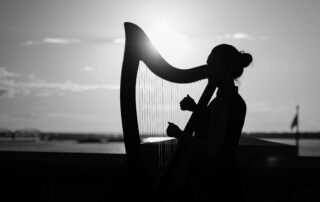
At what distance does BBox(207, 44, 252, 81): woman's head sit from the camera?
2.67 m

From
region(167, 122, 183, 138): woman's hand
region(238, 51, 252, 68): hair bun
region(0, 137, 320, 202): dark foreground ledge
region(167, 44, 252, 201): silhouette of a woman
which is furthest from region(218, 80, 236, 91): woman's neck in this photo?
region(0, 137, 320, 202): dark foreground ledge

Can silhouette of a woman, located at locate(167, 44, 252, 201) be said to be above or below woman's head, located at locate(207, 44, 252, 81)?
below

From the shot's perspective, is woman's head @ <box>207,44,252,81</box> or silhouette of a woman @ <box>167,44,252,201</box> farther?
woman's head @ <box>207,44,252,81</box>

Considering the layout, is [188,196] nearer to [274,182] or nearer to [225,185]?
[225,185]

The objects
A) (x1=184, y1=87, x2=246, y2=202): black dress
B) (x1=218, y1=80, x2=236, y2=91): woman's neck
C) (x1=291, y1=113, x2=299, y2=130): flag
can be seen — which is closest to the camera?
(x1=184, y1=87, x2=246, y2=202): black dress

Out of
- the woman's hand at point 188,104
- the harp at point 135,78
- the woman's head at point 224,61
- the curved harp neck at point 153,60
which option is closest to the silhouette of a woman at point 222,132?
the woman's head at point 224,61

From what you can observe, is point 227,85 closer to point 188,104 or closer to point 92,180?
point 188,104

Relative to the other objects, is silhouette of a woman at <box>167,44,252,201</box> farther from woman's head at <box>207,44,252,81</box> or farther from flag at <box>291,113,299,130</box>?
flag at <box>291,113,299,130</box>

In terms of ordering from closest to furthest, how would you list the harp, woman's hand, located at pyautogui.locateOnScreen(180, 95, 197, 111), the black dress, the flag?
the black dress
woman's hand, located at pyautogui.locateOnScreen(180, 95, 197, 111)
the harp
the flag

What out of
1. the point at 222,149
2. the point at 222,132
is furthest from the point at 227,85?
the point at 222,149

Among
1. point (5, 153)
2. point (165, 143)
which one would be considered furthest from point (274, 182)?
point (5, 153)

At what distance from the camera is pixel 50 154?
8234 mm

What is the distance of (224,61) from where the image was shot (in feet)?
8.76

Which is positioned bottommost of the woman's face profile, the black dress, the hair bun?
the black dress
